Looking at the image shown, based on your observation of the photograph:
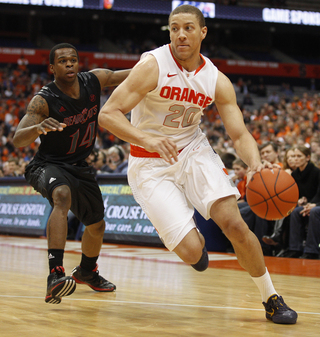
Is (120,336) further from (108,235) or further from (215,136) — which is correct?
(215,136)

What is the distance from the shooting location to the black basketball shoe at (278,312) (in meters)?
3.29

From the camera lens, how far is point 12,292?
14.6 feet

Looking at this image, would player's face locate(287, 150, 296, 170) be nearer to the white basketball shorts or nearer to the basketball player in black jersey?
the basketball player in black jersey

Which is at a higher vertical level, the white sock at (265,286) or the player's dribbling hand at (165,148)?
the player's dribbling hand at (165,148)

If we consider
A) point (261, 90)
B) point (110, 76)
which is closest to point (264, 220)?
point (110, 76)

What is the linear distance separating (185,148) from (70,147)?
1.18 meters

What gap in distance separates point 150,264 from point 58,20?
29.5 m

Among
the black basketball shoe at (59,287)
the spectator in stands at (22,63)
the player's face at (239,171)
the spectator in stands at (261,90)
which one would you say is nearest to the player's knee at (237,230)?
the black basketball shoe at (59,287)

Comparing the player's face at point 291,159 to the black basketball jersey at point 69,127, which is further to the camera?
the player's face at point 291,159

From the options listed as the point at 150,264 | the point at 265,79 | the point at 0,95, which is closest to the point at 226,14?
the point at 265,79

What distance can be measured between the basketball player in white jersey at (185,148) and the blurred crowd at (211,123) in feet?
20.0

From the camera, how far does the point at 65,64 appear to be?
438cm

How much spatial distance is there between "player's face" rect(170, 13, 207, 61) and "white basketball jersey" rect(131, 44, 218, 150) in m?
0.11

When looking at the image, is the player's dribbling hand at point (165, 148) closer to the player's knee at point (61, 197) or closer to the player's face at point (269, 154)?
the player's knee at point (61, 197)
